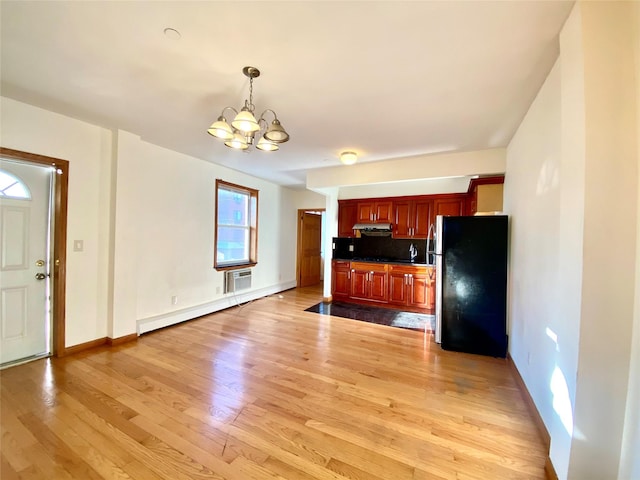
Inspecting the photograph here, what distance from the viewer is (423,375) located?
→ 257 cm

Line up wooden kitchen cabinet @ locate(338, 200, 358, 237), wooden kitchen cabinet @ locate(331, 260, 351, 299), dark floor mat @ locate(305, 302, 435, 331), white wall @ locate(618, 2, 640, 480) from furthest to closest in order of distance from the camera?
1. wooden kitchen cabinet @ locate(338, 200, 358, 237)
2. wooden kitchen cabinet @ locate(331, 260, 351, 299)
3. dark floor mat @ locate(305, 302, 435, 331)
4. white wall @ locate(618, 2, 640, 480)

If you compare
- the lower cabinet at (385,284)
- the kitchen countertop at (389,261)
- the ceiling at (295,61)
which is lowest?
the lower cabinet at (385,284)

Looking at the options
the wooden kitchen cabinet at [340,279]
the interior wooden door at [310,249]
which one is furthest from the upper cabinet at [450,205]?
the interior wooden door at [310,249]

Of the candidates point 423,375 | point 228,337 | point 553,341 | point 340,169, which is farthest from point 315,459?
point 340,169

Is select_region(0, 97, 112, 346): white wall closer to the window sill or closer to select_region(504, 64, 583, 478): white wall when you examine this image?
the window sill

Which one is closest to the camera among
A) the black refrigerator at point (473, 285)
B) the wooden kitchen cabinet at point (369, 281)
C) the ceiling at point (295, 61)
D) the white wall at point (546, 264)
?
the white wall at point (546, 264)

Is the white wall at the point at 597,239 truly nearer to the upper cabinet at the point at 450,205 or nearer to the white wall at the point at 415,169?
the white wall at the point at 415,169

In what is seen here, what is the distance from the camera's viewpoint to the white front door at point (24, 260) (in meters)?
2.51

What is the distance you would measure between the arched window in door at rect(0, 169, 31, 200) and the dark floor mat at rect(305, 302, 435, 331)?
3.86 m

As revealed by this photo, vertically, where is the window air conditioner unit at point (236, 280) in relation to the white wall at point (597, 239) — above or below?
below

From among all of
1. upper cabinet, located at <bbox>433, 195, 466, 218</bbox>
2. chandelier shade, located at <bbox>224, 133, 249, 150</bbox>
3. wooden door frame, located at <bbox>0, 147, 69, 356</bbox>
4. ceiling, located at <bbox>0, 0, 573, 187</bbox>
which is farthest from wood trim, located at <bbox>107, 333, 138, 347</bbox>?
upper cabinet, located at <bbox>433, 195, 466, 218</bbox>

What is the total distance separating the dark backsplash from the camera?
5289 millimetres

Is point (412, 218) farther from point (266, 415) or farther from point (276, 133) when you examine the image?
point (266, 415)

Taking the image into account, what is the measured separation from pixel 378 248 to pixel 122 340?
4541mm
